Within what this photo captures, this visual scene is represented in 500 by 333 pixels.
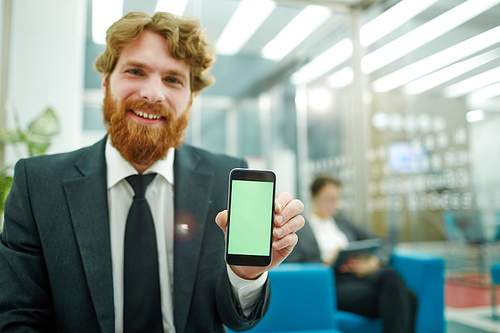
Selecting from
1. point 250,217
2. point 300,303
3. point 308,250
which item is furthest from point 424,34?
point 250,217

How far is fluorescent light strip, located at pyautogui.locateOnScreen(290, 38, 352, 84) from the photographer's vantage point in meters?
4.68

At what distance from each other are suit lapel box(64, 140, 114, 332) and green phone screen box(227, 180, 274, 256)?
0.37 meters

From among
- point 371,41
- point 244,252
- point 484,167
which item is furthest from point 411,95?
point 244,252

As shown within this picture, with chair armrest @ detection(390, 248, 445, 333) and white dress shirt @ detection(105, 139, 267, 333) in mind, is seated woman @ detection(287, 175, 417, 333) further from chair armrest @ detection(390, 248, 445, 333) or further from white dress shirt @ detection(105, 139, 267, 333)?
white dress shirt @ detection(105, 139, 267, 333)

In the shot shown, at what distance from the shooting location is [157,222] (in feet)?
3.37

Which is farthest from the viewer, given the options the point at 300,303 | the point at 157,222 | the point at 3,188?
the point at 3,188

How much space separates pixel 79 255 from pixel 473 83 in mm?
3206

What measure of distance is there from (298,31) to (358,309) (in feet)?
11.3

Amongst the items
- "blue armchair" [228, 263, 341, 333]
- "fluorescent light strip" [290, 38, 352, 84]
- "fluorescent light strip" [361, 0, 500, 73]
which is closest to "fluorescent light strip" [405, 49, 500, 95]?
"fluorescent light strip" [361, 0, 500, 73]

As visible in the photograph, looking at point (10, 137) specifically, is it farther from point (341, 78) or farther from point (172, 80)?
point (341, 78)

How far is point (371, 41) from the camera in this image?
4301 mm

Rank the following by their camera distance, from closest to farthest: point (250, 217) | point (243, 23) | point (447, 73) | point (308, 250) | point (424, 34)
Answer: point (250, 217) → point (308, 250) → point (447, 73) → point (424, 34) → point (243, 23)

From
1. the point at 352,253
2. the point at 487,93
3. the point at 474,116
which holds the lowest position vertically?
the point at 352,253

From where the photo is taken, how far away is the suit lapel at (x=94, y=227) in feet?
2.90
